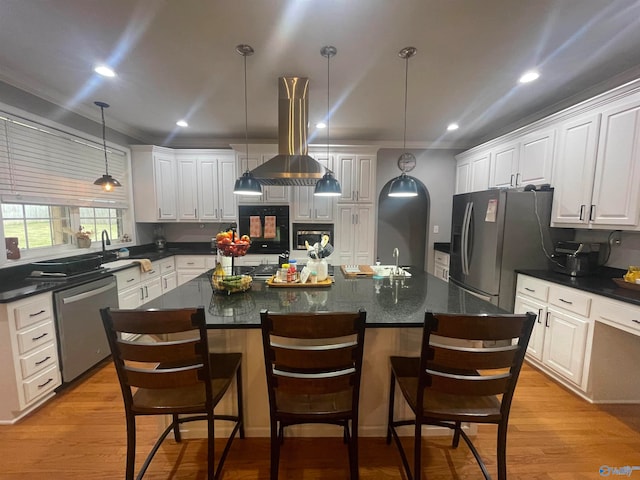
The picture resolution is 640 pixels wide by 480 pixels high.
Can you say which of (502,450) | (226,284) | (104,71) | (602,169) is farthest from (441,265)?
(104,71)

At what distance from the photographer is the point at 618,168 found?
7.11 ft

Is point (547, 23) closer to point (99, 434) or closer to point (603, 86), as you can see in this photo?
point (603, 86)

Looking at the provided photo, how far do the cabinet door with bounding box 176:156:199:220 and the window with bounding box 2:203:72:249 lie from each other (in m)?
1.38

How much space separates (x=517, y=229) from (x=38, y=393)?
439 centimetres

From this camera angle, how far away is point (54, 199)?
2.79m

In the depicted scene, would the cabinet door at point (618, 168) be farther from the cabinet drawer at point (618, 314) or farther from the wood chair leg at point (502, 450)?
the wood chair leg at point (502, 450)

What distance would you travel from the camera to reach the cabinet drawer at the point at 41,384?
6.50 ft

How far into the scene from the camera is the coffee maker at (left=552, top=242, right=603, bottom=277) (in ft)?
8.21

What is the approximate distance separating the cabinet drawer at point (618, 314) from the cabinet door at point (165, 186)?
495 cm

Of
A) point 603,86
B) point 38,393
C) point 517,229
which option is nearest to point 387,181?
point 517,229

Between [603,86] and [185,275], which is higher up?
[603,86]

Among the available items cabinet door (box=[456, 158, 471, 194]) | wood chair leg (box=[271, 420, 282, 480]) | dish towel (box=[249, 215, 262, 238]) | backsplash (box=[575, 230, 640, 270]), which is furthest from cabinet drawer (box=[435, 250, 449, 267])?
wood chair leg (box=[271, 420, 282, 480])

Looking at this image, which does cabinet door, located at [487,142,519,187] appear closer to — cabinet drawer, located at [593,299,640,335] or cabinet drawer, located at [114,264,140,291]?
cabinet drawer, located at [593,299,640,335]

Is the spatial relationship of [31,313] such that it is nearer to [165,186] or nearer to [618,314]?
[165,186]
